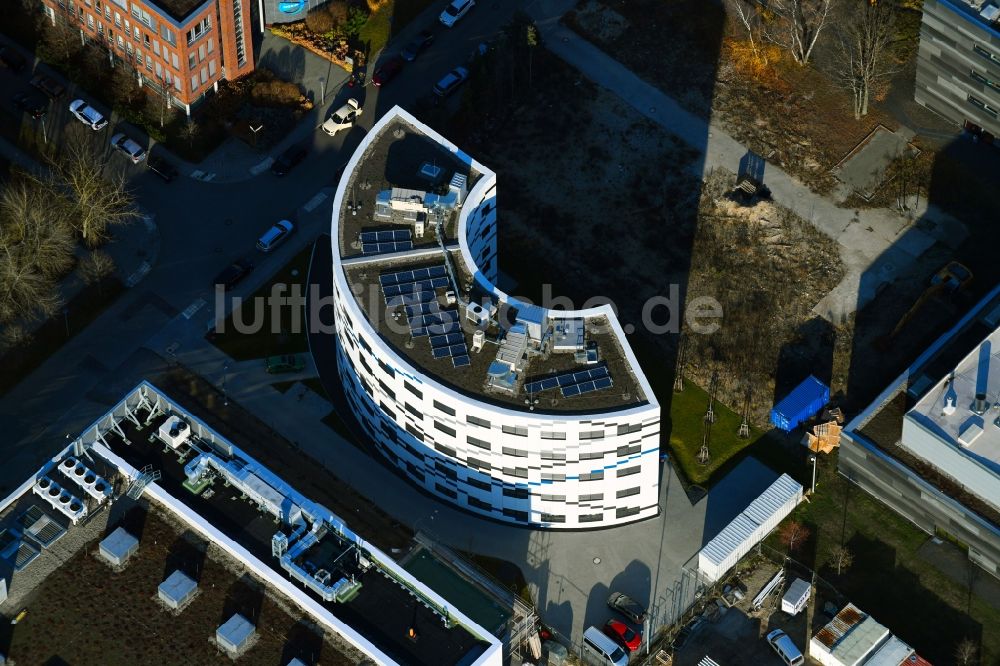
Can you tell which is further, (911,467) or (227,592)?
(911,467)

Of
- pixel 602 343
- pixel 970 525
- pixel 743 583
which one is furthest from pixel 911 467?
pixel 602 343

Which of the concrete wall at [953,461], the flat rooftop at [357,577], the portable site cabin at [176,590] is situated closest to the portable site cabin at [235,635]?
the portable site cabin at [176,590]

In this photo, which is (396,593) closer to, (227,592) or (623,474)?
(227,592)

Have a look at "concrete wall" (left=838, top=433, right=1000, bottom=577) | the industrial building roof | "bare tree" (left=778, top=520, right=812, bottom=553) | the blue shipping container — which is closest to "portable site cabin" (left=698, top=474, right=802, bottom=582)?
"bare tree" (left=778, top=520, right=812, bottom=553)

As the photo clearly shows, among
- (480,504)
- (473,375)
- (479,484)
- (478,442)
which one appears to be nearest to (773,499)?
(480,504)

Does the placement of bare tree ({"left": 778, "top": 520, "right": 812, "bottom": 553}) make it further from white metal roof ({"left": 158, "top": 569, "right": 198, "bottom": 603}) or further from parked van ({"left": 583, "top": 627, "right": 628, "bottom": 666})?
white metal roof ({"left": 158, "top": 569, "right": 198, "bottom": 603})

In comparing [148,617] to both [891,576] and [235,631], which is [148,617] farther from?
[891,576]
